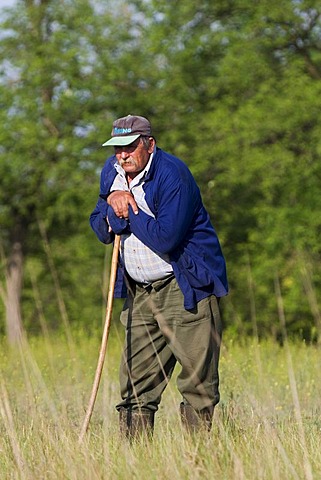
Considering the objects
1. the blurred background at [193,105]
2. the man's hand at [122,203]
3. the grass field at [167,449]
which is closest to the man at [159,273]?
the man's hand at [122,203]

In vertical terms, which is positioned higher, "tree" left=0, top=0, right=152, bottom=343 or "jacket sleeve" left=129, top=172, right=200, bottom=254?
"jacket sleeve" left=129, top=172, right=200, bottom=254

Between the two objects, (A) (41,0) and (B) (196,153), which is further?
(A) (41,0)

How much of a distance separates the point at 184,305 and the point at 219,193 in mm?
17016

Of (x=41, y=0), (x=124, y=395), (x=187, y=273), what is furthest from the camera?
(x=41, y=0)

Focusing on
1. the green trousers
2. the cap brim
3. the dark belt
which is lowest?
the green trousers

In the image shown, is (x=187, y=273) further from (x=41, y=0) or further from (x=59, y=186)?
(x=41, y=0)

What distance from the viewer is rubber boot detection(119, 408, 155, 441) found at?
540cm

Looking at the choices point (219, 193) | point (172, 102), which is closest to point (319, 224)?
point (219, 193)

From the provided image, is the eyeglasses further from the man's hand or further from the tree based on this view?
the tree

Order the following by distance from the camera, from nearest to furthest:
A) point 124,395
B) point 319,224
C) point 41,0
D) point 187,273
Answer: point 187,273 < point 124,395 < point 319,224 < point 41,0

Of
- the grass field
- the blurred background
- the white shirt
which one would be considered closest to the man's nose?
the white shirt

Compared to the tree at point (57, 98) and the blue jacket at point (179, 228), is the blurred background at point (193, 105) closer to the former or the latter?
the tree at point (57, 98)

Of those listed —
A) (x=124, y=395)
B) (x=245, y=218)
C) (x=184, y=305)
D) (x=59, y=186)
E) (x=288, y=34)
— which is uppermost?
(x=184, y=305)

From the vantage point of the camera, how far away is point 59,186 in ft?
72.4
